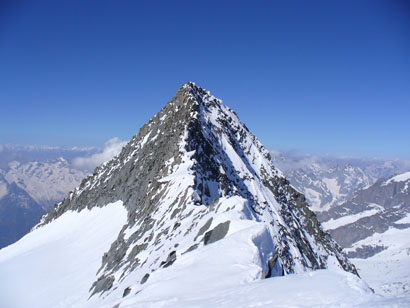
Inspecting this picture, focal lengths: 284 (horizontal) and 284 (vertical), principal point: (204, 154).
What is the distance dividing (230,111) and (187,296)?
11327 cm

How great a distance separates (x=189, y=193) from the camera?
141 ft

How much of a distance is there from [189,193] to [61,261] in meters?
31.1

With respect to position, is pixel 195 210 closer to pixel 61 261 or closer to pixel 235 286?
pixel 235 286

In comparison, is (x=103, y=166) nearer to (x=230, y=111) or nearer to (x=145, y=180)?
(x=145, y=180)

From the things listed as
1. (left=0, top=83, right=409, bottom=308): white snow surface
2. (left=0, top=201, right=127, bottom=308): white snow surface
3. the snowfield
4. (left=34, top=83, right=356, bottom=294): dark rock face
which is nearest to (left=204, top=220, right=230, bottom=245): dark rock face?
(left=34, top=83, right=356, bottom=294): dark rock face

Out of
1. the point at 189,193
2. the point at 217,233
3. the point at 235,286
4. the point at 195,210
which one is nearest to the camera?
the point at 235,286

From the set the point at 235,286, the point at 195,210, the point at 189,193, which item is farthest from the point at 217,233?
the point at 189,193

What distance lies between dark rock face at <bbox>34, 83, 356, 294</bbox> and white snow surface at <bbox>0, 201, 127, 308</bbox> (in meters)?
3.74

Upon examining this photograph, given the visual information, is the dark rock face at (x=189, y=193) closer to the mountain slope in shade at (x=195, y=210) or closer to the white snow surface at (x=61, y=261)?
the mountain slope in shade at (x=195, y=210)

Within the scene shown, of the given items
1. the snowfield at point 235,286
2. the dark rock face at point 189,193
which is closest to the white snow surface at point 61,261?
the snowfield at point 235,286

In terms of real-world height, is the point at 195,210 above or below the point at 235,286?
above

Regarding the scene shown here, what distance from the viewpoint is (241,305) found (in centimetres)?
1087

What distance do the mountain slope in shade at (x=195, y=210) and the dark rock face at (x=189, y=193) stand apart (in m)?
0.27

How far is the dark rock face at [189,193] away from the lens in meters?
31.4
